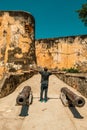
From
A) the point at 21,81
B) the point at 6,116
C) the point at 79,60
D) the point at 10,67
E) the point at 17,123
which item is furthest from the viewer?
the point at 79,60

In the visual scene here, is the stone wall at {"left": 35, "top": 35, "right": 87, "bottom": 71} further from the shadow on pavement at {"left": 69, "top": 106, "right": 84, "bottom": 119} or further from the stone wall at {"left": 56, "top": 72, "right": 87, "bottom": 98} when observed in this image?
the shadow on pavement at {"left": 69, "top": 106, "right": 84, "bottom": 119}

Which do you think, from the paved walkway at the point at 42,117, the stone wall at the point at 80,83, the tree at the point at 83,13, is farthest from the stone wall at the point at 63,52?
the paved walkway at the point at 42,117

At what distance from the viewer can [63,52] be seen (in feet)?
81.3

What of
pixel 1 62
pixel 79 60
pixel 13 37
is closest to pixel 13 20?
pixel 13 37

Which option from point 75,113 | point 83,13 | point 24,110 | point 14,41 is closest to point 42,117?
point 24,110

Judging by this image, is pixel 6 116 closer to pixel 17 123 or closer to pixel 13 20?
pixel 17 123

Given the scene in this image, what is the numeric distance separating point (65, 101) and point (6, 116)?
2.50 meters

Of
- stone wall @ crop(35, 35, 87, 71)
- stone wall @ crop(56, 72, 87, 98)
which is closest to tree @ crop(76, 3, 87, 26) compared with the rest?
stone wall @ crop(35, 35, 87, 71)

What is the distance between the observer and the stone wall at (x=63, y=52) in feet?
77.6

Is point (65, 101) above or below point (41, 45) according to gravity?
below

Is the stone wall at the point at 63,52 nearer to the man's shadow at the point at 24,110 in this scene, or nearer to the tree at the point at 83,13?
the tree at the point at 83,13

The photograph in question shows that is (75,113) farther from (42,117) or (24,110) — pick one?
(24,110)

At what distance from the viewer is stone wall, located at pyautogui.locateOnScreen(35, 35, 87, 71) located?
23.7m

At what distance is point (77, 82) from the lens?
1210 cm
